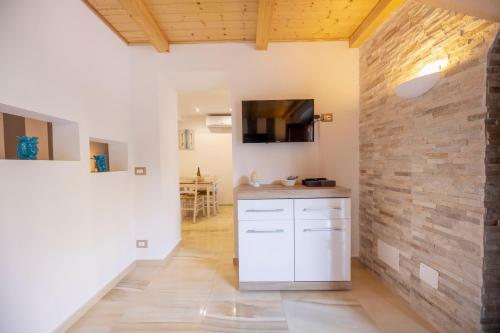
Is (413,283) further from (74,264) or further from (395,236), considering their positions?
(74,264)

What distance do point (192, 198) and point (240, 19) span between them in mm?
3512

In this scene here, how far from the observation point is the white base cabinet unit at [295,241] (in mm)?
2021

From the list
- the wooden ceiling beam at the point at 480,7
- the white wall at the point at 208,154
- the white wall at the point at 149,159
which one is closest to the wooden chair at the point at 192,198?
the white wall at the point at 208,154

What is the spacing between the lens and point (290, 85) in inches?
103

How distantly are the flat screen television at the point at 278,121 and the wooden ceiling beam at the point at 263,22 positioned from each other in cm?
66

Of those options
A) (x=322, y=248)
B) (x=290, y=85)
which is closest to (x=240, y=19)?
(x=290, y=85)

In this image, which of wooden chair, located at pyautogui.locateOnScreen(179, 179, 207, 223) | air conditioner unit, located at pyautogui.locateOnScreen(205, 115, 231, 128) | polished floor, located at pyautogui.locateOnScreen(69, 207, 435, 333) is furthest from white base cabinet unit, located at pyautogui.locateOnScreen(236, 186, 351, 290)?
air conditioner unit, located at pyautogui.locateOnScreen(205, 115, 231, 128)

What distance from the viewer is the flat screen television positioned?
8.02ft

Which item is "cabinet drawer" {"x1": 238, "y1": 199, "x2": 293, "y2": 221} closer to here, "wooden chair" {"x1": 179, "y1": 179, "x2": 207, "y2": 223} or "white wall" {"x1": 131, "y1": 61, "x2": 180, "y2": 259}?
"white wall" {"x1": 131, "y1": 61, "x2": 180, "y2": 259}

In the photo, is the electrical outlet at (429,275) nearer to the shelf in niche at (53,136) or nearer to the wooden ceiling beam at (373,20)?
the wooden ceiling beam at (373,20)

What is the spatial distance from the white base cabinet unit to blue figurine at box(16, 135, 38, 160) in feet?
5.02

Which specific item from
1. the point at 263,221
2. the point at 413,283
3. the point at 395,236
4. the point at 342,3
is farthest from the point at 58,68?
the point at 413,283

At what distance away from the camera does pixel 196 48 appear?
2.63 m

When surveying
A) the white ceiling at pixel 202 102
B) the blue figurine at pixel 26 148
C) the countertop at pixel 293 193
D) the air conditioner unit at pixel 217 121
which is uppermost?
the white ceiling at pixel 202 102
